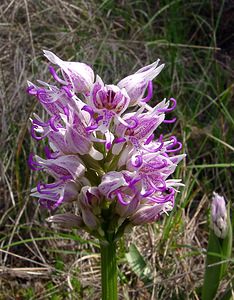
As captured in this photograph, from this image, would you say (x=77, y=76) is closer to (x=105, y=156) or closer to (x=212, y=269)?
(x=105, y=156)

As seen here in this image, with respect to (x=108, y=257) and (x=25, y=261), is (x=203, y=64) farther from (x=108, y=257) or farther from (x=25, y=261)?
(x=108, y=257)

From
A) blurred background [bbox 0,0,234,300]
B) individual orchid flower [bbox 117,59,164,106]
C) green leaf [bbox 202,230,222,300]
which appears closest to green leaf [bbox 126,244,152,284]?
blurred background [bbox 0,0,234,300]

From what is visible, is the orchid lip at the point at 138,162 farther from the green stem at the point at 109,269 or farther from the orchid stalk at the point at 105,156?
the green stem at the point at 109,269

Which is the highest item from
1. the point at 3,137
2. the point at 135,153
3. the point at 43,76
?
the point at 135,153

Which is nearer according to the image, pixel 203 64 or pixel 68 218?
pixel 68 218

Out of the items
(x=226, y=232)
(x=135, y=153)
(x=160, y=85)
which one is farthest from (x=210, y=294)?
(x=160, y=85)

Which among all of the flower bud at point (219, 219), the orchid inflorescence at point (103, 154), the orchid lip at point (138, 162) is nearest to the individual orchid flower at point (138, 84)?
the orchid inflorescence at point (103, 154)

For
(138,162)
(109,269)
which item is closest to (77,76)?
(138,162)
